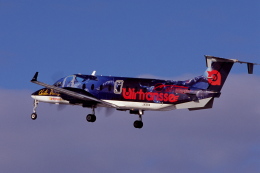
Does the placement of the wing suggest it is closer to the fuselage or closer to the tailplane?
the fuselage

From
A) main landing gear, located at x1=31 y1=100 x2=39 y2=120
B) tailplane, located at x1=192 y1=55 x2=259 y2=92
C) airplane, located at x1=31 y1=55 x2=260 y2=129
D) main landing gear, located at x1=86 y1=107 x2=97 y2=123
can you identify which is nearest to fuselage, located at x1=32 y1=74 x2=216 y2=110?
airplane, located at x1=31 y1=55 x2=260 y2=129

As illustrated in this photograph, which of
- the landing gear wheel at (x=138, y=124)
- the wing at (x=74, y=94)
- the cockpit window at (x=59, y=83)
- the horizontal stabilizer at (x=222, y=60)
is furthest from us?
the cockpit window at (x=59, y=83)

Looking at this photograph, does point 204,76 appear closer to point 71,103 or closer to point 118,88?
point 118,88

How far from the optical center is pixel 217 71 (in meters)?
95.0

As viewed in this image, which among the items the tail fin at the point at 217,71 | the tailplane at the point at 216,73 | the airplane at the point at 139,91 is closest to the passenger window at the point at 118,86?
the airplane at the point at 139,91

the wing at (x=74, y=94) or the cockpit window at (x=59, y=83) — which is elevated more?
the cockpit window at (x=59, y=83)

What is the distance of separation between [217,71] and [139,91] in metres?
8.05

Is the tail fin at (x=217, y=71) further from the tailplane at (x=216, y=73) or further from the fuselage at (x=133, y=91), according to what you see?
the fuselage at (x=133, y=91)

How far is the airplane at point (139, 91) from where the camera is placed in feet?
311

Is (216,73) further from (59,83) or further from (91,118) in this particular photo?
(59,83)

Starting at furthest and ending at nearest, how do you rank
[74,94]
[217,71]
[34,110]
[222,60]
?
[34,110]
[74,94]
[217,71]
[222,60]

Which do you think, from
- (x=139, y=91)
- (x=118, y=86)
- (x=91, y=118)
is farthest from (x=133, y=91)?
(x=91, y=118)

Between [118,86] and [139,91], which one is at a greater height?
[118,86]

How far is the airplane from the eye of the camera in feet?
311
